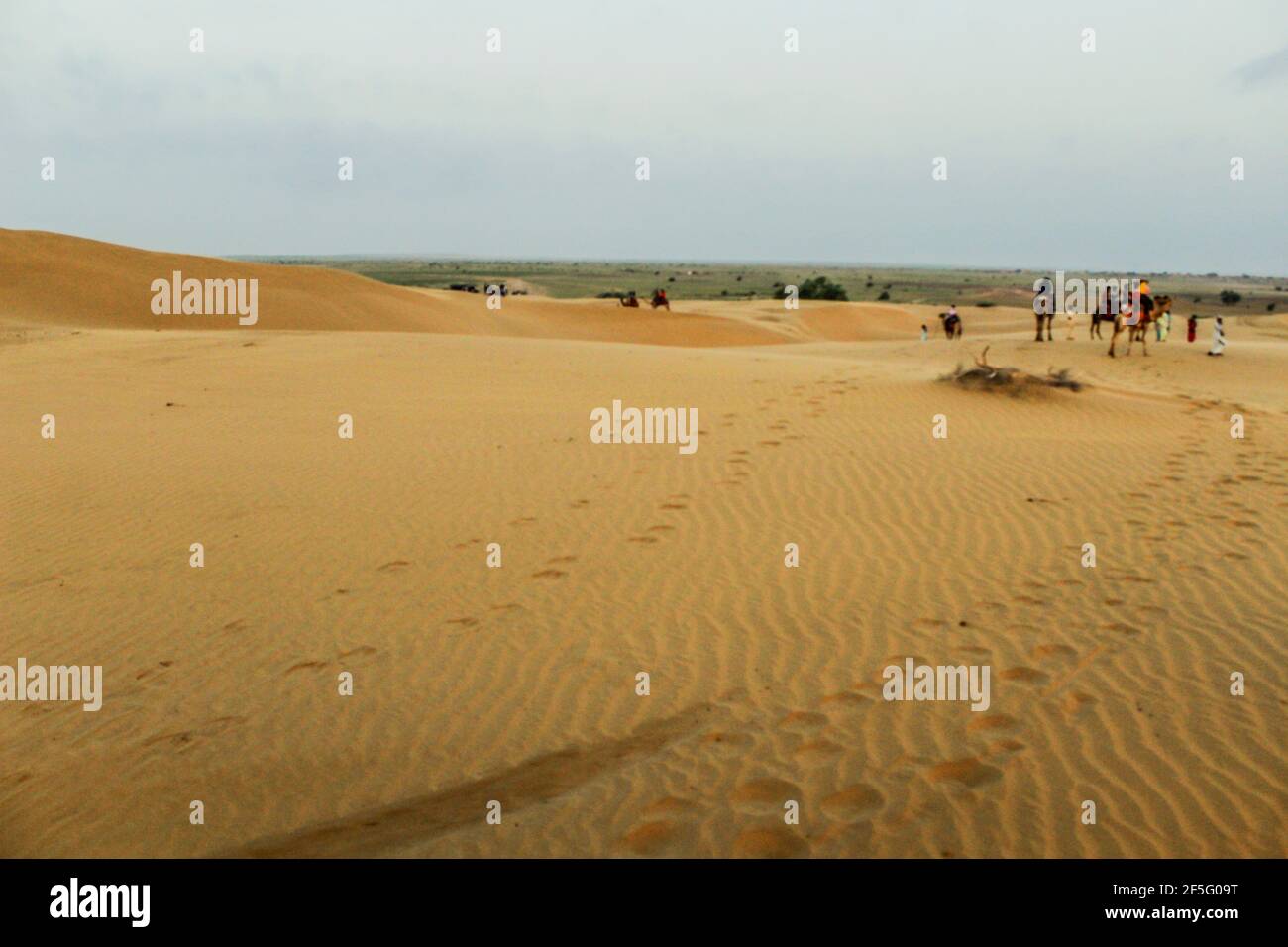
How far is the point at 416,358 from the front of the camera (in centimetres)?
1777

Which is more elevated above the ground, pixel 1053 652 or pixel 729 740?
pixel 1053 652

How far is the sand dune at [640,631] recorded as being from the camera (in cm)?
404

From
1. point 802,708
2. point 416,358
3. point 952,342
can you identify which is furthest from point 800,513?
point 952,342

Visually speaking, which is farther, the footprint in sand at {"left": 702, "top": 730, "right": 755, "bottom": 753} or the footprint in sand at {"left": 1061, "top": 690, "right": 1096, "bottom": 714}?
the footprint in sand at {"left": 1061, "top": 690, "right": 1096, "bottom": 714}

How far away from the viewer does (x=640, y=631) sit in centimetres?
588

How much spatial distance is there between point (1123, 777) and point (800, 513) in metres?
4.18

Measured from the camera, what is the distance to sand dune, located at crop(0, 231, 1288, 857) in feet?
13.3

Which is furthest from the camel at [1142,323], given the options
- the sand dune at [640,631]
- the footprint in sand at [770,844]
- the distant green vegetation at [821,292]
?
the distant green vegetation at [821,292]

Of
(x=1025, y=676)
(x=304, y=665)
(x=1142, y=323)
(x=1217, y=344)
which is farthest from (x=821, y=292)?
(x=304, y=665)

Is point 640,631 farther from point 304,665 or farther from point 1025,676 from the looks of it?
point 1025,676

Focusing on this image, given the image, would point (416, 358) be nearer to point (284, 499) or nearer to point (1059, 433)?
point (284, 499)

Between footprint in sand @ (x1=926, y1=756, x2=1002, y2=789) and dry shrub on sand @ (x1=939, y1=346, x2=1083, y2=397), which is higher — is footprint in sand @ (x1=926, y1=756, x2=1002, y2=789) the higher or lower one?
the lower one

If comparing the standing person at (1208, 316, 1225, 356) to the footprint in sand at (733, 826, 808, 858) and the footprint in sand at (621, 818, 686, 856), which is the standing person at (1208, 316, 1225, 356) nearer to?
the footprint in sand at (733, 826, 808, 858)

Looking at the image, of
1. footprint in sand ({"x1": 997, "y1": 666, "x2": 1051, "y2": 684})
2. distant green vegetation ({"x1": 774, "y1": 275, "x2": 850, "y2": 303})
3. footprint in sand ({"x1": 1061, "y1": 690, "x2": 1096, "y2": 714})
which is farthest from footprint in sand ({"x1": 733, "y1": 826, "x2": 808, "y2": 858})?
distant green vegetation ({"x1": 774, "y1": 275, "x2": 850, "y2": 303})
